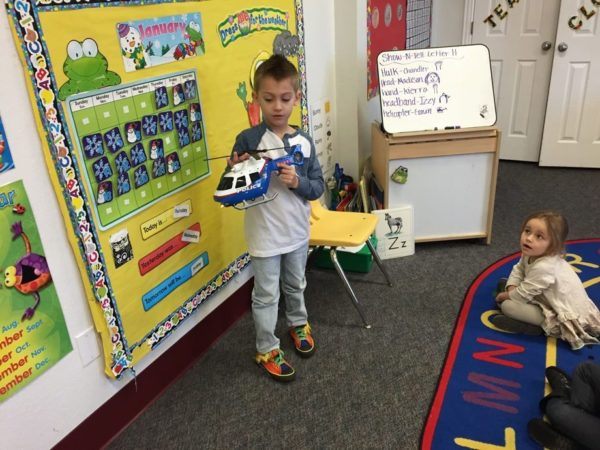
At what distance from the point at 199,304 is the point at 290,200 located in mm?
543

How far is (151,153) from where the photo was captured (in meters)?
1.50

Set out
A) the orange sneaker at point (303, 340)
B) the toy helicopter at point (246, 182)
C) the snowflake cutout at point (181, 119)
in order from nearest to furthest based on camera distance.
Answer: the toy helicopter at point (246, 182), the snowflake cutout at point (181, 119), the orange sneaker at point (303, 340)

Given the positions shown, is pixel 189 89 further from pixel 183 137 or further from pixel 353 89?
pixel 353 89

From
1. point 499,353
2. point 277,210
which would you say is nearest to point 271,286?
point 277,210

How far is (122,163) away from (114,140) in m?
0.07

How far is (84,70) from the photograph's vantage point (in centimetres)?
126

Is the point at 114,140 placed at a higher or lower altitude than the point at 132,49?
lower

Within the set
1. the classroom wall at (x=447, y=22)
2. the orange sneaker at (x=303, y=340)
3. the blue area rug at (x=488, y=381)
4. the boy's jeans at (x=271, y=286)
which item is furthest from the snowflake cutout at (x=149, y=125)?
the classroom wall at (x=447, y=22)

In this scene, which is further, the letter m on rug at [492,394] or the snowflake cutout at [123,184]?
the letter m on rug at [492,394]

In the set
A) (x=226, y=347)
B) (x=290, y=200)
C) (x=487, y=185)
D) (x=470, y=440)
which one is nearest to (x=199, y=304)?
(x=226, y=347)

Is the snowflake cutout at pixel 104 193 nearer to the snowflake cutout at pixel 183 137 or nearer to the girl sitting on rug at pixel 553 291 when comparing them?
the snowflake cutout at pixel 183 137

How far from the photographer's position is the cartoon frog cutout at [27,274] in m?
1.17

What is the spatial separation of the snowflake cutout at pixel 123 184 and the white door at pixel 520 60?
3.10 metres

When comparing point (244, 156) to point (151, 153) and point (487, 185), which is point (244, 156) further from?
point (487, 185)
